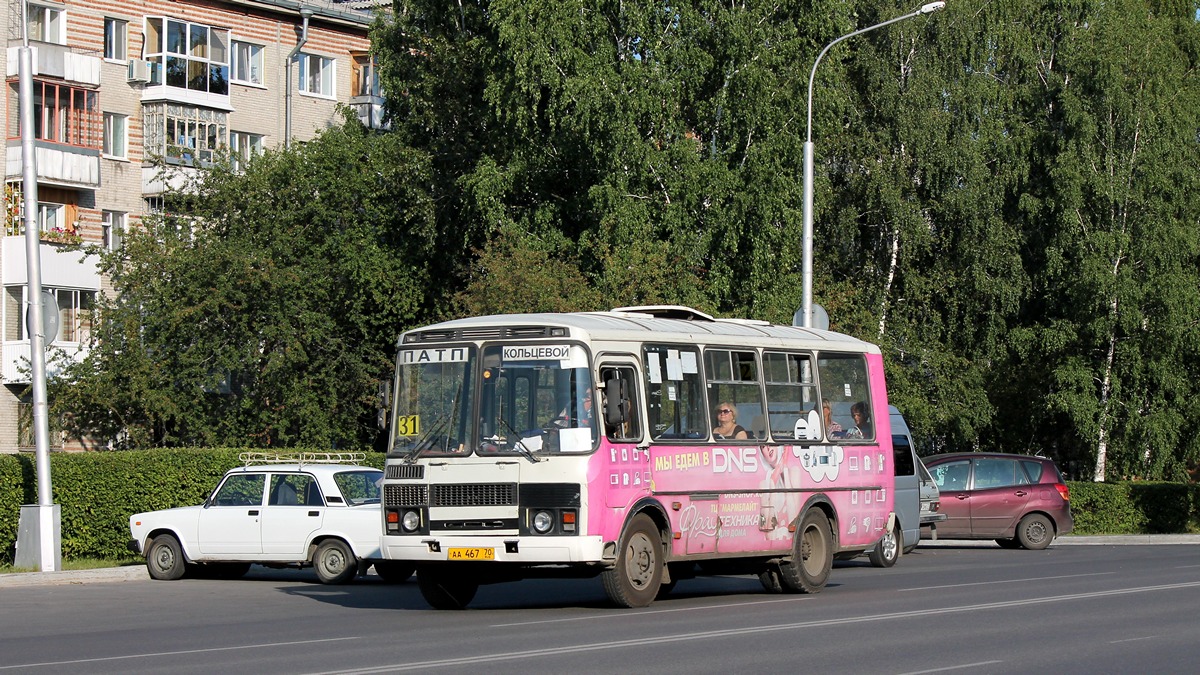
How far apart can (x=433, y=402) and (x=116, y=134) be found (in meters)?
40.6

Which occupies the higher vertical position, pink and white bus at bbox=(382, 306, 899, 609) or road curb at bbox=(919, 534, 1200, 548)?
pink and white bus at bbox=(382, 306, 899, 609)

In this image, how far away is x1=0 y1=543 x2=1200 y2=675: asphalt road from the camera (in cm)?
1228

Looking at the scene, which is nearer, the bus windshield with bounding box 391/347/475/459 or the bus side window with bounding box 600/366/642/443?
the bus side window with bounding box 600/366/642/443

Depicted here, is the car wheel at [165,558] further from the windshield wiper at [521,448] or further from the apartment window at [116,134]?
the apartment window at [116,134]

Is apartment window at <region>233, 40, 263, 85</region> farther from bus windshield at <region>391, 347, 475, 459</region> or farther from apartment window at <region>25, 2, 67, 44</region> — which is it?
bus windshield at <region>391, 347, 475, 459</region>

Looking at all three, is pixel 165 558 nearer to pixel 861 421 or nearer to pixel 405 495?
pixel 405 495

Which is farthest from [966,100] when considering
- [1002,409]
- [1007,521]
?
[1007,521]

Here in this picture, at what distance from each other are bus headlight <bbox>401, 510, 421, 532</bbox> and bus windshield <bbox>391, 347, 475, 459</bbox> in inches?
23.3

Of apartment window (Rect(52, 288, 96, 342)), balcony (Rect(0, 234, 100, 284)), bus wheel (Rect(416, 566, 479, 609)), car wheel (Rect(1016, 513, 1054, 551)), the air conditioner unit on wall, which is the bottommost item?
car wheel (Rect(1016, 513, 1054, 551))

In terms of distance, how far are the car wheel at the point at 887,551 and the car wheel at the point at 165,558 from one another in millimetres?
10336

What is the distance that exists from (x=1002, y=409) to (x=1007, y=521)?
20.1m

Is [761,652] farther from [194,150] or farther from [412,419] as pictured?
[194,150]

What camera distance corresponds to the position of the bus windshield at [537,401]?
16594 mm

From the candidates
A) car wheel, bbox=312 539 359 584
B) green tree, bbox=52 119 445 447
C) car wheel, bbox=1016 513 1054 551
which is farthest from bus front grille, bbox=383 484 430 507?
green tree, bbox=52 119 445 447
